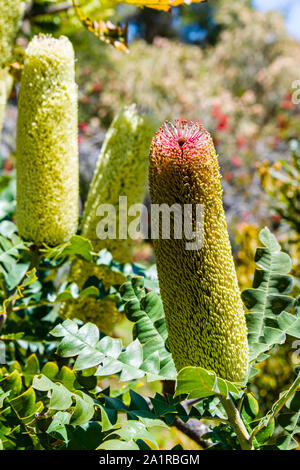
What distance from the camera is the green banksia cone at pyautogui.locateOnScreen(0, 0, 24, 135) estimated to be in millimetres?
1296

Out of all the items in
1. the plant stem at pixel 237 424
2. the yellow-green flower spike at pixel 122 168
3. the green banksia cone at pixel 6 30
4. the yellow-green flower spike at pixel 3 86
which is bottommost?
the plant stem at pixel 237 424

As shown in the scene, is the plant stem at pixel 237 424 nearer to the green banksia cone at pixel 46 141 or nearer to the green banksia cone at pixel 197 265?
the green banksia cone at pixel 197 265

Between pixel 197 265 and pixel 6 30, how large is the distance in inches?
43.3

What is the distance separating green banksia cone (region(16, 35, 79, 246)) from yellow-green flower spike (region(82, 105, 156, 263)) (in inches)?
3.1

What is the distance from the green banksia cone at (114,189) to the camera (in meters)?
0.97

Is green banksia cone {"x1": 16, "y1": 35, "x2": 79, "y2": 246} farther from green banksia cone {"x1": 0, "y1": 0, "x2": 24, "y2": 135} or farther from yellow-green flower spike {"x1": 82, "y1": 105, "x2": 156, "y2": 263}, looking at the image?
green banksia cone {"x1": 0, "y1": 0, "x2": 24, "y2": 135}

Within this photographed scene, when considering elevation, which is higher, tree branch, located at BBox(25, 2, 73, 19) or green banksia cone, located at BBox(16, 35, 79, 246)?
tree branch, located at BBox(25, 2, 73, 19)

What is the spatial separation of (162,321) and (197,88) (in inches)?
258

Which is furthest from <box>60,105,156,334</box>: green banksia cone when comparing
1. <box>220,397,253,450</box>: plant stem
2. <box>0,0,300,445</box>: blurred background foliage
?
<box>0,0,300,445</box>: blurred background foliage

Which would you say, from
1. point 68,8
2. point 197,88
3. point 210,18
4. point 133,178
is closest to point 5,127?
point 68,8

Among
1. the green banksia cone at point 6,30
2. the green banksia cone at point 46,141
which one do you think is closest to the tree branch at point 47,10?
the green banksia cone at point 6,30

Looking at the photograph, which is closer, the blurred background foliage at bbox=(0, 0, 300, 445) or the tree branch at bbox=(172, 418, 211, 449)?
the tree branch at bbox=(172, 418, 211, 449)

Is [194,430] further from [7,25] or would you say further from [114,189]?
[7,25]

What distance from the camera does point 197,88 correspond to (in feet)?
22.3
